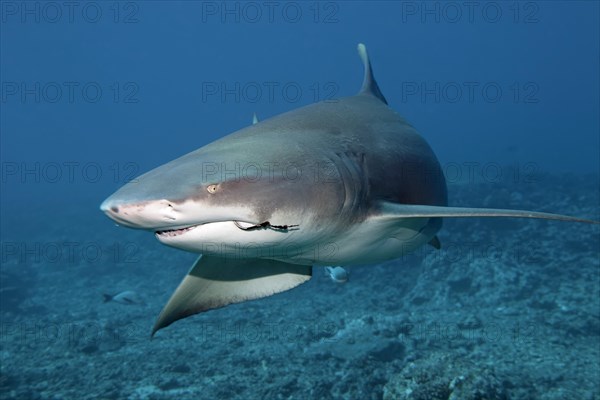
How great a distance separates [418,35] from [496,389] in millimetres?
166889

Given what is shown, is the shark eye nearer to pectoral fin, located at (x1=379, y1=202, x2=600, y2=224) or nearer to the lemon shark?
the lemon shark

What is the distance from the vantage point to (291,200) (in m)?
2.17

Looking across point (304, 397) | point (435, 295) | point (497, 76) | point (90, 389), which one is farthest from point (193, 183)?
point (497, 76)

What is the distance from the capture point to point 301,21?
152625 millimetres

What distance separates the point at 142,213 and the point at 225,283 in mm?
2078

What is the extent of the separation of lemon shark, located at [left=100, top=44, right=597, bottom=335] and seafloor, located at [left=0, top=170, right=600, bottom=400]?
2.81 m

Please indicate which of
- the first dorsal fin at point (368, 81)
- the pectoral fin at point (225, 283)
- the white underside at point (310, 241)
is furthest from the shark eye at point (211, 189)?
the first dorsal fin at point (368, 81)

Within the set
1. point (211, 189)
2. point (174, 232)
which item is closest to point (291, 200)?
point (211, 189)

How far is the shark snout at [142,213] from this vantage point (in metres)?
1.68

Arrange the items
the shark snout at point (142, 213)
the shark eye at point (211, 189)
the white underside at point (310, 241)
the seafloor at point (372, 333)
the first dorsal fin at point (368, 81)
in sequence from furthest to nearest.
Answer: the seafloor at point (372, 333), the first dorsal fin at point (368, 81), the white underside at point (310, 241), the shark eye at point (211, 189), the shark snout at point (142, 213)

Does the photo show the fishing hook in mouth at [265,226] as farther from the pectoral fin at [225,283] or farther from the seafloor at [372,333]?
the seafloor at [372,333]

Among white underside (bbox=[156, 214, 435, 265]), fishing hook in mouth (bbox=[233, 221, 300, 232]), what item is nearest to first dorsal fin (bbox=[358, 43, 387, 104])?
white underside (bbox=[156, 214, 435, 265])

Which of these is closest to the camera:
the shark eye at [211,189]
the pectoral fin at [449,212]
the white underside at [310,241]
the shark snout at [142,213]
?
the shark snout at [142,213]

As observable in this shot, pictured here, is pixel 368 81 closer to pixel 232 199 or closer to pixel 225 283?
pixel 225 283
